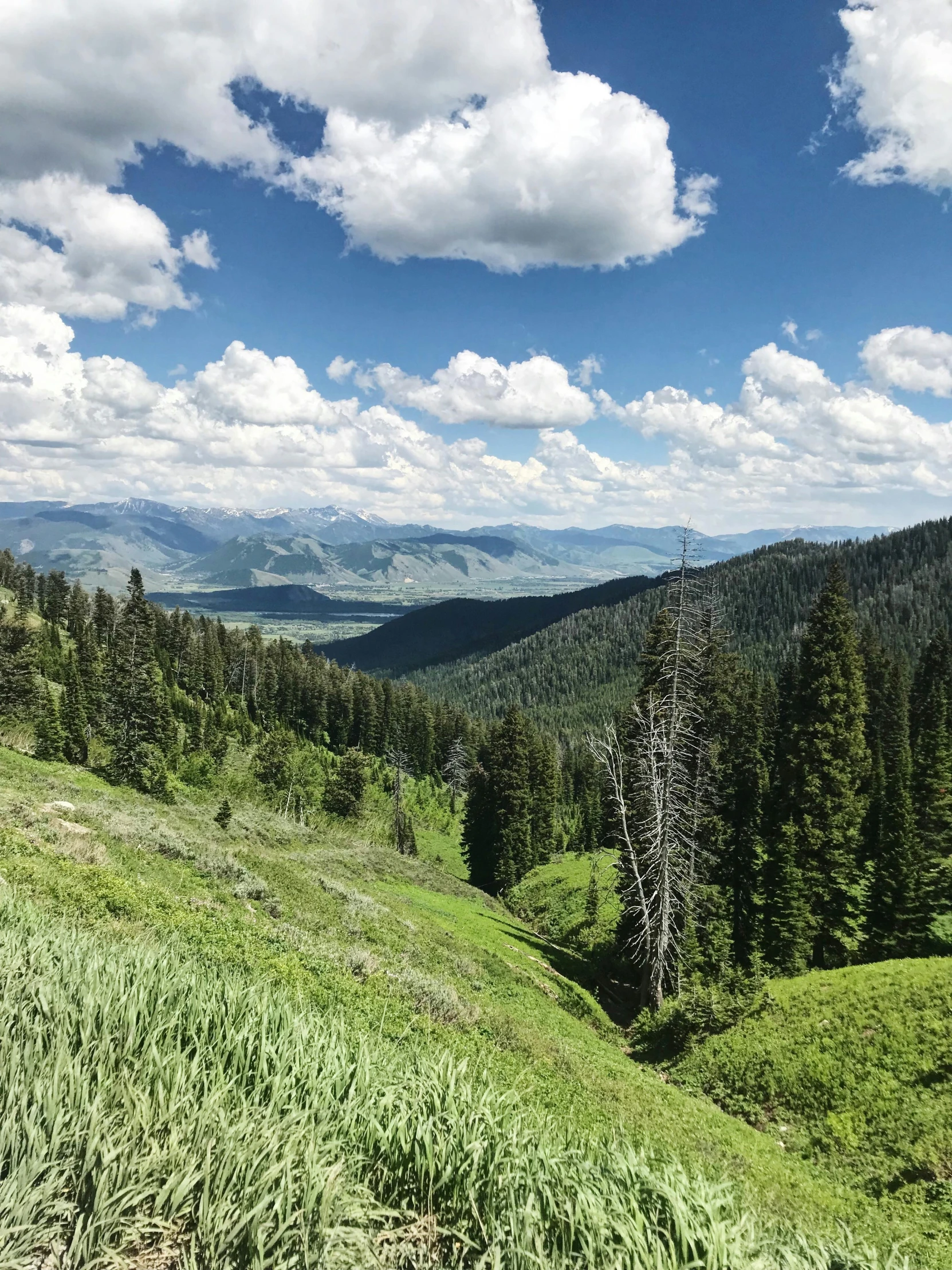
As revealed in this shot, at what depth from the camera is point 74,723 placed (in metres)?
54.2

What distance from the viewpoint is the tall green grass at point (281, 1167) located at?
252cm

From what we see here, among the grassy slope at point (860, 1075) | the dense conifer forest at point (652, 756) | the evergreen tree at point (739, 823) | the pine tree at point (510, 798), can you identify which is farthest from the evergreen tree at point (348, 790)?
the grassy slope at point (860, 1075)

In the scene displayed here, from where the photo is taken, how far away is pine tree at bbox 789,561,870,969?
26.5m

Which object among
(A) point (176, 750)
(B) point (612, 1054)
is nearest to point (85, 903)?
(B) point (612, 1054)

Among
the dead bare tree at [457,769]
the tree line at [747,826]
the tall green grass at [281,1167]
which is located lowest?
the dead bare tree at [457,769]

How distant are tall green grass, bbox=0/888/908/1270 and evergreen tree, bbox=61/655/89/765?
183 ft

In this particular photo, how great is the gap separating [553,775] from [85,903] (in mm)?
64187

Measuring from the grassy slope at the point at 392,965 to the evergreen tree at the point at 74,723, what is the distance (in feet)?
88.9

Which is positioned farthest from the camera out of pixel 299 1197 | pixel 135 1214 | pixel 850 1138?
pixel 850 1138

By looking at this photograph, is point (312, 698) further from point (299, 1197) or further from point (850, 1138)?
point (299, 1197)

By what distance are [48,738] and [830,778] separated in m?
51.4

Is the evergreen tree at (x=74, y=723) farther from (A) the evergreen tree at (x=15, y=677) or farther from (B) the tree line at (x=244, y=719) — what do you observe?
(A) the evergreen tree at (x=15, y=677)

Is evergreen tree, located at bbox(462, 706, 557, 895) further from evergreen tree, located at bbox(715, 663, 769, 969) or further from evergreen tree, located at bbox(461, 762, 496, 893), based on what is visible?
evergreen tree, located at bbox(715, 663, 769, 969)

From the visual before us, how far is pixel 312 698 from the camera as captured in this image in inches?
4210
